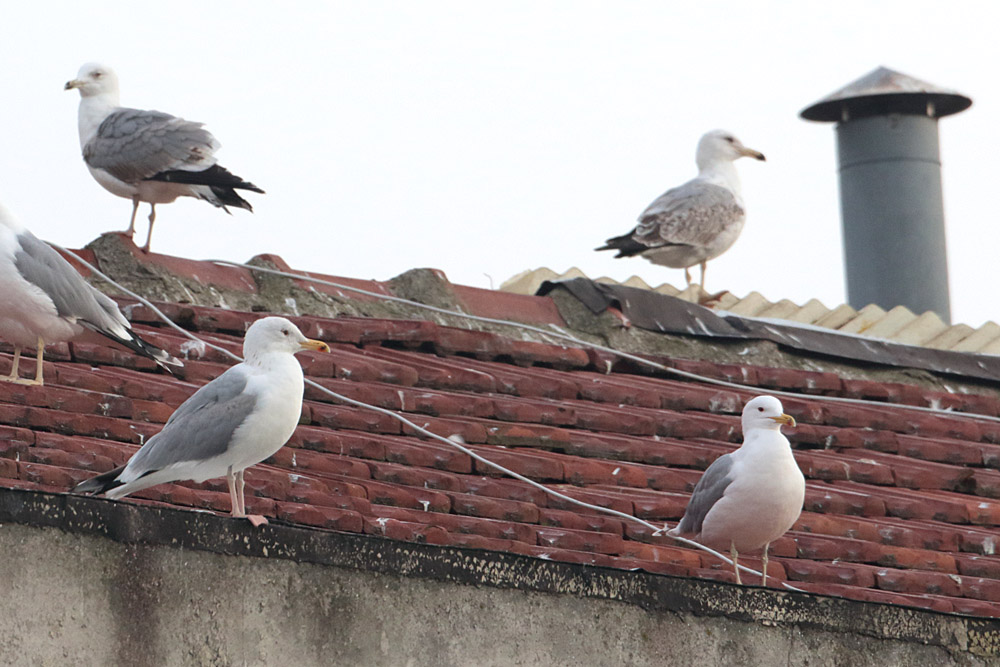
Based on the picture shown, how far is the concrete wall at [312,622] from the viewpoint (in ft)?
12.1

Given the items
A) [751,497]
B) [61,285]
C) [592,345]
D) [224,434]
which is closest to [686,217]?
[592,345]

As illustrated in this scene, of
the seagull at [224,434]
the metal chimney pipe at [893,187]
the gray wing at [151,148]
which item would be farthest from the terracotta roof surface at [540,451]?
the metal chimney pipe at [893,187]

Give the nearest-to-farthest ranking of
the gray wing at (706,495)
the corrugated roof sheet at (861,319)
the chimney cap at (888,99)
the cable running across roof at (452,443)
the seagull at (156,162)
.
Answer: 1. the gray wing at (706,495)
2. the cable running across roof at (452,443)
3. the seagull at (156,162)
4. the corrugated roof sheet at (861,319)
5. the chimney cap at (888,99)

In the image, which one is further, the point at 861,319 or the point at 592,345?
the point at 861,319

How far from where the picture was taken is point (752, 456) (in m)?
5.18

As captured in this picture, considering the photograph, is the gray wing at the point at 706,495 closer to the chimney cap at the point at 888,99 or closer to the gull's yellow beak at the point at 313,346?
the gull's yellow beak at the point at 313,346

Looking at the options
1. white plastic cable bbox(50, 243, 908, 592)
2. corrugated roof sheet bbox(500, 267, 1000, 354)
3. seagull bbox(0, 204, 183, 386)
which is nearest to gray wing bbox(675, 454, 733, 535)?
white plastic cable bbox(50, 243, 908, 592)

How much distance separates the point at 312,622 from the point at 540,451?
2.28 meters

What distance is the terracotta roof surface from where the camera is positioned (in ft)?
16.3

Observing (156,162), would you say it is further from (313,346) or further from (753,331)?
(313,346)

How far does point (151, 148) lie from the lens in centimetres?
783

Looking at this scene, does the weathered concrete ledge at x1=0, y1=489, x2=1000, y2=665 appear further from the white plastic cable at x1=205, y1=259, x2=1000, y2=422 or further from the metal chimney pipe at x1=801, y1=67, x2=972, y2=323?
the metal chimney pipe at x1=801, y1=67, x2=972, y2=323

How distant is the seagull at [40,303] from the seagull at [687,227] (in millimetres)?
5585

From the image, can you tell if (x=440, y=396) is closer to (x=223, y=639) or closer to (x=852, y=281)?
(x=223, y=639)
